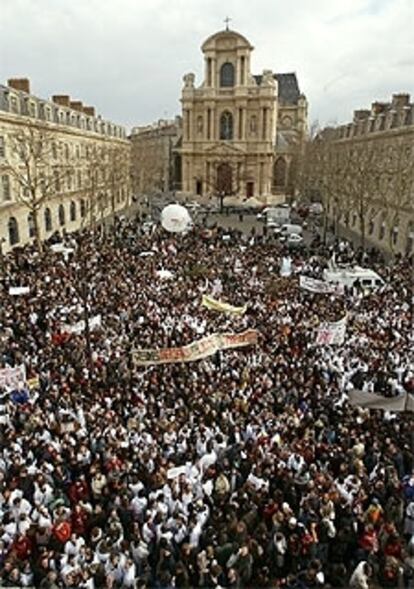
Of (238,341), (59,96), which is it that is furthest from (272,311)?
(59,96)

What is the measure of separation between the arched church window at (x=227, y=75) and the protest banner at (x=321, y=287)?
58.1 m

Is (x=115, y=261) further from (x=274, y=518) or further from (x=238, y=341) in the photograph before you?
(x=274, y=518)

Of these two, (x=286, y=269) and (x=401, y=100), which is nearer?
(x=286, y=269)

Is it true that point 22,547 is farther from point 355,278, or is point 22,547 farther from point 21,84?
point 21,84

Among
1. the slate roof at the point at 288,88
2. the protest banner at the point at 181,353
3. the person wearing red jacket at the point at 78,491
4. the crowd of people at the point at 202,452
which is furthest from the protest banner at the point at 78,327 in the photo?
the slate roof at the point at 288,88

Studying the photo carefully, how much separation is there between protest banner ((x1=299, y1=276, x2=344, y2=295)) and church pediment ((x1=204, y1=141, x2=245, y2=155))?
2137 inches

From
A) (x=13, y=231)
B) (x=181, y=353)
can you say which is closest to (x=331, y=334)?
(x=181, y=353)

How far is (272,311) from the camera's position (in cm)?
2186

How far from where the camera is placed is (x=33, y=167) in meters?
40.4

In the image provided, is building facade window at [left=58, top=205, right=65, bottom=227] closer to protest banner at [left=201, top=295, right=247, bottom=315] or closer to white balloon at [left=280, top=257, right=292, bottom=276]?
white balloon at [left=280, top=257, right=292, bottom=276]

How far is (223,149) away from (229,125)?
368 cm

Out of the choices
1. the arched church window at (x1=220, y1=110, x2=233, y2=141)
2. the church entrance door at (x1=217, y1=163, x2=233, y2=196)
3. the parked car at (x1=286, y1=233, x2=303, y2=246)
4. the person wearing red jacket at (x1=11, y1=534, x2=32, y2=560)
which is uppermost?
the arched church window at (x1=220, y1=110, x2=233, y2=141)

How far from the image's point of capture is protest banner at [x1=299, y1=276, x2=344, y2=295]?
2413cm


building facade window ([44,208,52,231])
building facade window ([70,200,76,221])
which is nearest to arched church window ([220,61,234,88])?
building facade window ([70,200,76,221])
